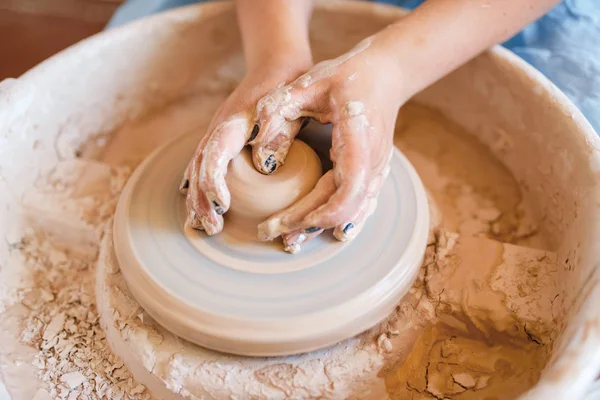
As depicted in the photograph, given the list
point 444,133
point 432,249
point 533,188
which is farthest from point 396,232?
point 444,133

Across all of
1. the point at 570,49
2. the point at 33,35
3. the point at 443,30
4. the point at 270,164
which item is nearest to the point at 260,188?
the point at 270,164

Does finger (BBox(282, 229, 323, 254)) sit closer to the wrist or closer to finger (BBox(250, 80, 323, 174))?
finger (BBox(250, 80, 323, 174))

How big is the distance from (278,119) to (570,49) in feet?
2.43

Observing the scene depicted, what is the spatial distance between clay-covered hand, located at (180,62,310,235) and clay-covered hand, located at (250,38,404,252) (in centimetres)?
4

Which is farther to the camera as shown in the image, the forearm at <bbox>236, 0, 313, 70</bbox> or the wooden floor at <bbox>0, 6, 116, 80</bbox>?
the wooden floor at <bbox>0, 6, 116, 80</bbox>

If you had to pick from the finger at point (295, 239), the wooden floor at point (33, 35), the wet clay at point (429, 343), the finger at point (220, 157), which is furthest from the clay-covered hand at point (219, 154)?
the wooden floor at point (33, 35)

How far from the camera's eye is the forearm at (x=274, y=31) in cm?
112

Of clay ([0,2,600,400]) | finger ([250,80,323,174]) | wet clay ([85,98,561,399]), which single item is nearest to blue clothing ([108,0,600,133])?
clay ([0,2,600,400])

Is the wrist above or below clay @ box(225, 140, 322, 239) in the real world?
above

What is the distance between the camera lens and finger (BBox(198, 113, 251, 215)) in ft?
2.94

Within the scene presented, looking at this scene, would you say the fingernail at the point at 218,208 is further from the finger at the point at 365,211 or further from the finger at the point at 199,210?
the finger at the point at 365,211

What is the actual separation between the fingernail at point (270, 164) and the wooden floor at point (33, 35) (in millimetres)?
1654

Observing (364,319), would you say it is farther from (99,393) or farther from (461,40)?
(461,40)

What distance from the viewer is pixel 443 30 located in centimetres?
112
